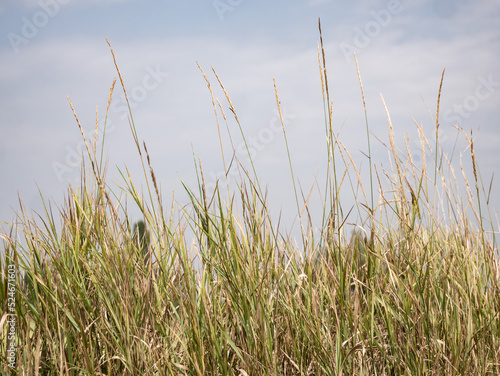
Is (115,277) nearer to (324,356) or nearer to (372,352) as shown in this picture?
(324,356)

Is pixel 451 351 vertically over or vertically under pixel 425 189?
under

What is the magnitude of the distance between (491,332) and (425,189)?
27.7 inches

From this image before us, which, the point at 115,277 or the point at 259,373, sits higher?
the point at 115,277

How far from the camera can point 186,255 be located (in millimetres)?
2004

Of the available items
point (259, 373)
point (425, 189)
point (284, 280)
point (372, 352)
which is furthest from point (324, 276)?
point (425, 189)

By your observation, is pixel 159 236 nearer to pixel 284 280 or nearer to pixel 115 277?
pixel 115 277

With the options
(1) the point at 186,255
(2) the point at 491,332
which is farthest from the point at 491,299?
(1) the point at 186,255

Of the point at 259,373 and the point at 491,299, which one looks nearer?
the point at 259,373

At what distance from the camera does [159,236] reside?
2055 millimetres

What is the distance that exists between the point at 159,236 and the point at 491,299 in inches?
57.6

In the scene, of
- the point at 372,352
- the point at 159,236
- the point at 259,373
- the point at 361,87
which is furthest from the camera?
the point at 361,87

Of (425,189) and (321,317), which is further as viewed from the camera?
(425,189)

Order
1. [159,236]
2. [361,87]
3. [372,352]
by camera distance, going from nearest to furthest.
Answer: [372,352] → [159,236] → [361,87]

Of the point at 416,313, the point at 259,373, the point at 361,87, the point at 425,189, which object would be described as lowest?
the point at 259,373
